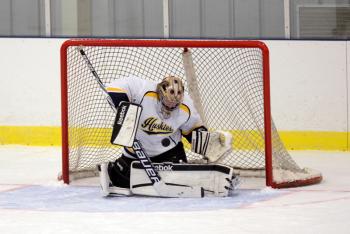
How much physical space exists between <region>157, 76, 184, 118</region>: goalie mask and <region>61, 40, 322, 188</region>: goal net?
0.51 m

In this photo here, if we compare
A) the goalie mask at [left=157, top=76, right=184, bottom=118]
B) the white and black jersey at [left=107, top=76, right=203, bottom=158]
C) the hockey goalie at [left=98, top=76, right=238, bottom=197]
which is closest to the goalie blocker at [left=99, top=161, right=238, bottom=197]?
the hockey goalie at [left=98, top=76, right=238, bottom=197]

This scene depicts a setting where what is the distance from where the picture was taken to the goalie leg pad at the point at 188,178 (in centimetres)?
528

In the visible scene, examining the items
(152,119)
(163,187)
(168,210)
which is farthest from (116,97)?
(168,210)

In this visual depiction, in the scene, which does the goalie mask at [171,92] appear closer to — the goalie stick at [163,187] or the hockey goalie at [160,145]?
the hockey goalie at [160,145]

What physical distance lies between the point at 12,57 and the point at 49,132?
738mm

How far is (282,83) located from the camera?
8.16 m

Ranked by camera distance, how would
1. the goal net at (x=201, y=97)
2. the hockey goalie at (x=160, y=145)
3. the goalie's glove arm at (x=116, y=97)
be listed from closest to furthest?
the hockey goalie at (x=160, y=145) < the goalie's glove arm at (x=116, y=97) < the goal net at (x=201, y=97)

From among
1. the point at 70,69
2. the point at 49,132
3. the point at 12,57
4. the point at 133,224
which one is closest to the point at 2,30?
the point at 12,57

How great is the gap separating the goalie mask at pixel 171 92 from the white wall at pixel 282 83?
2.77m

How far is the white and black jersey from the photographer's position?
18.1 feet

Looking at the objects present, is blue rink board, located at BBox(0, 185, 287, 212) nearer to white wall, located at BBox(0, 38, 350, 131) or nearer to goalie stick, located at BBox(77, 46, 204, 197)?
goalie stick, located at BBox(77, 46, 204, 197)

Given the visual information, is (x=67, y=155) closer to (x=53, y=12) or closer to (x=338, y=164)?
(x=338, y=164)

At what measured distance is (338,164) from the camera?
23.3ft

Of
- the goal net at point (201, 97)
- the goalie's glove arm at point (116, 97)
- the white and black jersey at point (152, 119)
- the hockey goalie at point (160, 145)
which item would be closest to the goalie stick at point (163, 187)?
the hockey goalie at point (160, 145)
